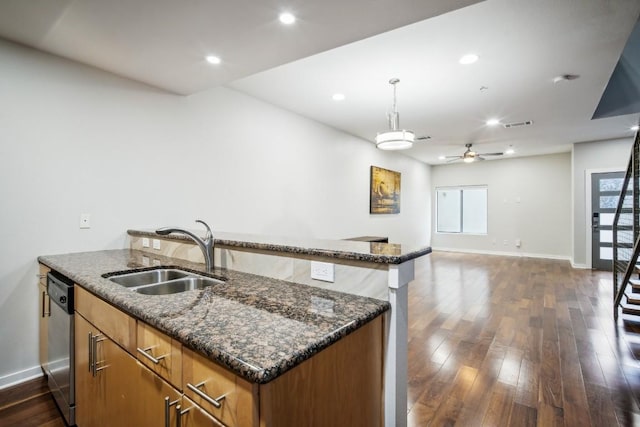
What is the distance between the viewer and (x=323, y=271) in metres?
1.39

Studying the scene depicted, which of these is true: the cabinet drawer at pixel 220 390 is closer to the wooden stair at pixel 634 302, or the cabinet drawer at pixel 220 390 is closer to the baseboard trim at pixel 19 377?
the baseboard trim at pixel 19 377

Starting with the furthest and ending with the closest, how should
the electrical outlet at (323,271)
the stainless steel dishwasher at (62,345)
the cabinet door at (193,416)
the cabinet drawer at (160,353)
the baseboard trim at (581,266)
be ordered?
the baseboard trim at (581,266) < the stainless steel dishwasher at (62,345) < the electrical outlet at (323,271) < the cabinet drawer at (160,353) < the cabinet door at (193,416)

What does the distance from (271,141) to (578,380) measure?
378cm

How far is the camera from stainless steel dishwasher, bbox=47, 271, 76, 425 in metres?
1.67

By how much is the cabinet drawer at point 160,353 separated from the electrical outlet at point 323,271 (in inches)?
25.0

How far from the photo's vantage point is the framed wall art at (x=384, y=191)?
6.22m

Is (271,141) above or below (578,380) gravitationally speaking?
above

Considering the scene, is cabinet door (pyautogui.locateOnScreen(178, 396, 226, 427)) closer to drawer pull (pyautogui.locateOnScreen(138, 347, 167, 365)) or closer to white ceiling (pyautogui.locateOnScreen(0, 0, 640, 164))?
drawer pull (pyautogui.locateOnScreen(138, 347, 167, 365))

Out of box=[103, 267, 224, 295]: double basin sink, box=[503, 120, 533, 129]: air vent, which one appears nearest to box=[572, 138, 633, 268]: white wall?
box=[503, 120, 533, 129]: air vent

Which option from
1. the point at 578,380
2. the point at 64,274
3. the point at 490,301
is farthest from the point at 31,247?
the point at 490,301

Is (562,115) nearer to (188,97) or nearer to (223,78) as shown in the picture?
(223,78)

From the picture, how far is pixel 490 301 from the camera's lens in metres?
4.10

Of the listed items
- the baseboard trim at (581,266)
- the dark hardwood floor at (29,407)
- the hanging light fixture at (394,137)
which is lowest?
the dark hardwood floor at (29,407)

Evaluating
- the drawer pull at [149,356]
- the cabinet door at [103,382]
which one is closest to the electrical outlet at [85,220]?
the cabinet door at [103,382]
